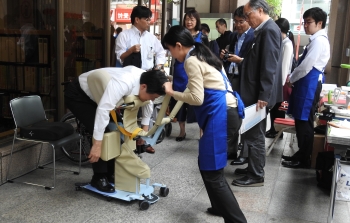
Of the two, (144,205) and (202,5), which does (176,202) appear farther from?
(202,5)

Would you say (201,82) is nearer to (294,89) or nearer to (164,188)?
(164,188)

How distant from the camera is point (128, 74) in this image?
2949 mm

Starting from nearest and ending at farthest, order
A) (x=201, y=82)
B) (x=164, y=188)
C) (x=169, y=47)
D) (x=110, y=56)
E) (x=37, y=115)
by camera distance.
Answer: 1. (x=201, y=82)
2. (x=169, y=47)
3. (x=164, y=188)
4. (x=37, y=115)
5. (x=110, y=56)

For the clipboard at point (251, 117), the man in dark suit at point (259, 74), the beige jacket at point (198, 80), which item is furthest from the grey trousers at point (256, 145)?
the beige jacket at point (198, 80)

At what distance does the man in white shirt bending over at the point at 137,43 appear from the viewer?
441 cm

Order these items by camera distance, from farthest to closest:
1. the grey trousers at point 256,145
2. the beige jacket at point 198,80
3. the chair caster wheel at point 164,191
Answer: the grey trousers at point 256,145 < the chair caster wheel at point 164,191 < the beige jacket at point 198,80

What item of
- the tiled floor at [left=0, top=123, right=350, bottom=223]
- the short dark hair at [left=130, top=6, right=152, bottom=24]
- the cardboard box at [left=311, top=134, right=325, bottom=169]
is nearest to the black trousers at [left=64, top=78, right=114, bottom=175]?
the tiled floor at [left=0, top=123, right=350, bottom=223]

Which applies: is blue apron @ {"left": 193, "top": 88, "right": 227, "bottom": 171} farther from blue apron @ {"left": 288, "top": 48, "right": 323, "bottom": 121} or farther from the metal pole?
the metal pole

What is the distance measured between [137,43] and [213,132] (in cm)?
236

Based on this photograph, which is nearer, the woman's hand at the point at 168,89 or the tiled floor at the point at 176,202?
the woman's hand at the point at 168,89

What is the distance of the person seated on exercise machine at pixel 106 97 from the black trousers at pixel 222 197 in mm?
720

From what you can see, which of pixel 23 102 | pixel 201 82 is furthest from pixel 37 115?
pixel 201 82

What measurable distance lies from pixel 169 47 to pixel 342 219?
2.03 m

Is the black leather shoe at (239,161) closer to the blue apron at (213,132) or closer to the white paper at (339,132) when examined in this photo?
the white paper at (339,132)
